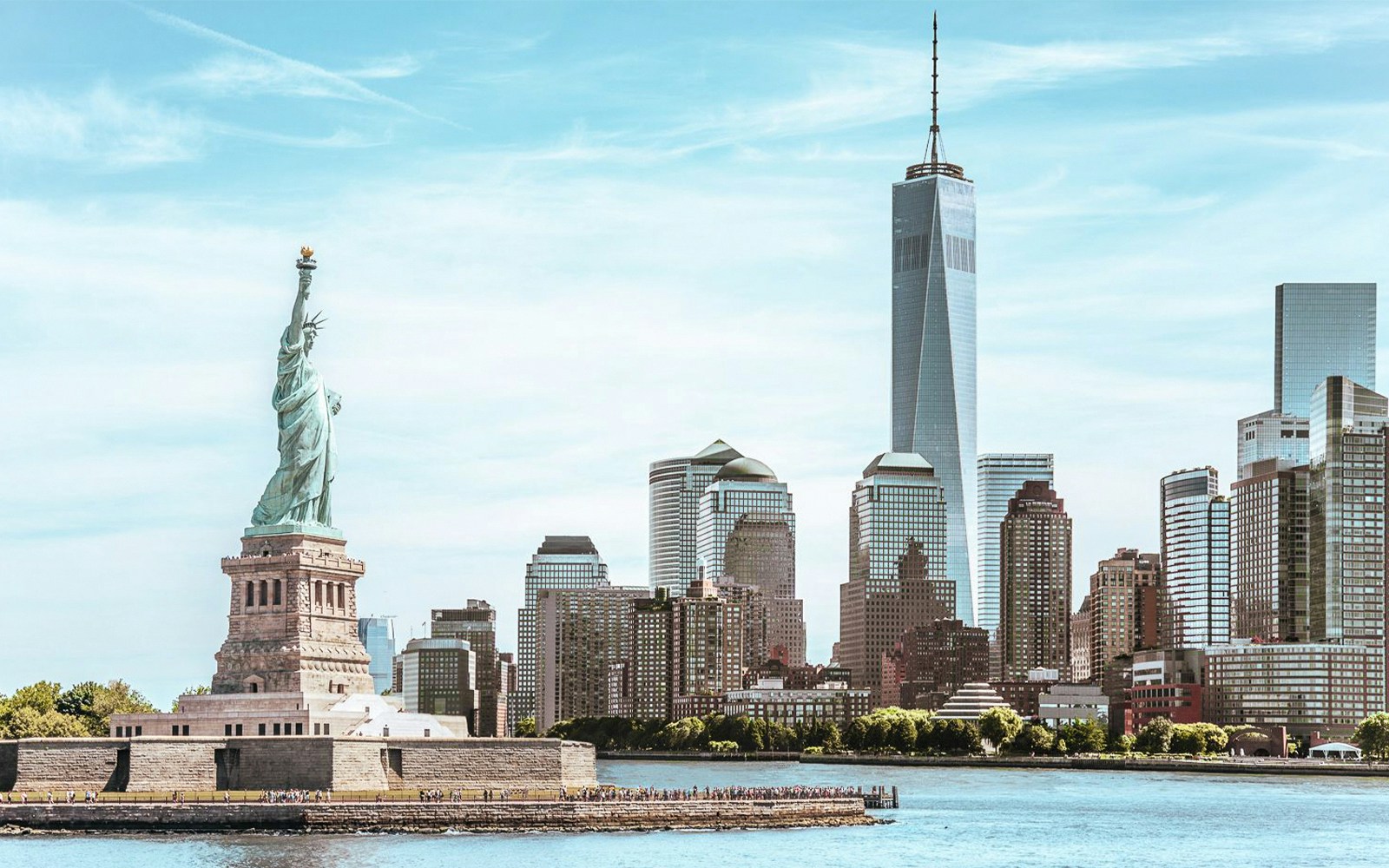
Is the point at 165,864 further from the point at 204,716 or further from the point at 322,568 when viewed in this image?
the point at 322,568

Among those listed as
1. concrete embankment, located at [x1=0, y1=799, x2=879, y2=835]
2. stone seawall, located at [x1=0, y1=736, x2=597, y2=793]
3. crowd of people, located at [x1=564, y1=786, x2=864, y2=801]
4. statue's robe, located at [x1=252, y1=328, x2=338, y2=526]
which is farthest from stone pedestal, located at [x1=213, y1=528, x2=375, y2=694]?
crowd of people, located at [x1=564, y1=786, x2=864, y2=801]

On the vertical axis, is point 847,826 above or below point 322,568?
below

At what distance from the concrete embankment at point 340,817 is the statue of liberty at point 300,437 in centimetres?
2729

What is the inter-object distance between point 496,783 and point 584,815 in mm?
8448

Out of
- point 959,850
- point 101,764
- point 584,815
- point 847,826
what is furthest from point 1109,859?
point 101,764

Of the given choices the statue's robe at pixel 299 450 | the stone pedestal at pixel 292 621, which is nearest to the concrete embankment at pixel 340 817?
the stone pedestal at pixel 292 621

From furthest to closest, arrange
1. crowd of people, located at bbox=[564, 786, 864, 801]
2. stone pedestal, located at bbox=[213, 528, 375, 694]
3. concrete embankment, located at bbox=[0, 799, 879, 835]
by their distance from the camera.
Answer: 1. stone pedestal, located at bbox=[213, 528, 375, 694]
2. crowd of people, located at bbox=[564, 786, 864, 801]
3. concrete embankment, located at bbox=[0, 799, 879, 835]

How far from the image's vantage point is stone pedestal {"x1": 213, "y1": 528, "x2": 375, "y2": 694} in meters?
138

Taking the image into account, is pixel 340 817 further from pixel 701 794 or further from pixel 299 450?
pixel 299 450

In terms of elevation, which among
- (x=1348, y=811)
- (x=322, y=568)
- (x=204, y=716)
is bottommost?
(x=1348, y=811)

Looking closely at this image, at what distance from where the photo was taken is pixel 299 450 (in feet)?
475

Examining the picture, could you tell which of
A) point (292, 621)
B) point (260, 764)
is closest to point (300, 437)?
point (292, 621)

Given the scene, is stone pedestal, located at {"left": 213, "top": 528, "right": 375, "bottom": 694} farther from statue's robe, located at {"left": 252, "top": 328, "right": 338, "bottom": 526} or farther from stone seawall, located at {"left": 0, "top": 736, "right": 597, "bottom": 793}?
stone seawall, located at {"left": 0, "top": 736, "right": 597, "bottom": 793}

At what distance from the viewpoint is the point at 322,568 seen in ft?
465
